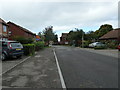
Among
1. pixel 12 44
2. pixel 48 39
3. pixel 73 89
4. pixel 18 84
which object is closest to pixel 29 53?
pixel 12 44

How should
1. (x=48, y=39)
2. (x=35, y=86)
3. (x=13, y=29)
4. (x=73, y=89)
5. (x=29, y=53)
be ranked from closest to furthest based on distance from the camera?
(x=73, y=89), (x=35, y=86), (x=29, y=53), (x=13, y=29), (x=48, y=39)

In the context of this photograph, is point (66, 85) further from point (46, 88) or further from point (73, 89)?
point (46, 88)

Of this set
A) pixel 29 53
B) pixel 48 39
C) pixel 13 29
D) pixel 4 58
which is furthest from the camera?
pixel 48 39

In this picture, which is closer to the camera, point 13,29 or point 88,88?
point 88,88

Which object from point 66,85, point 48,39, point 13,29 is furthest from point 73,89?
point 48,39

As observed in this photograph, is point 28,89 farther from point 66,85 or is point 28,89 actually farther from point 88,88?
point 88,88

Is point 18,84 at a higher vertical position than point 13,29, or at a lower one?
lower

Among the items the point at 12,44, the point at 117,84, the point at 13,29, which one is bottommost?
the point at 117,84

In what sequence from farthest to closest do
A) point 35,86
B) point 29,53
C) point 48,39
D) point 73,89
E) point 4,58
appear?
point 48,39 → point 29,53 → point 4,58 → point 35,86 → point 73,89

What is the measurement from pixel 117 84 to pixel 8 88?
3990 millimetres

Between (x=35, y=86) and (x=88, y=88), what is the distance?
189 cm

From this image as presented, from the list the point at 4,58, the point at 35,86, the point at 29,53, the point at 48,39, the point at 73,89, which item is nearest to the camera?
the point at 73,89

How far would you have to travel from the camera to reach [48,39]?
43719 mm

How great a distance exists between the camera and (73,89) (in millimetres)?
3654
